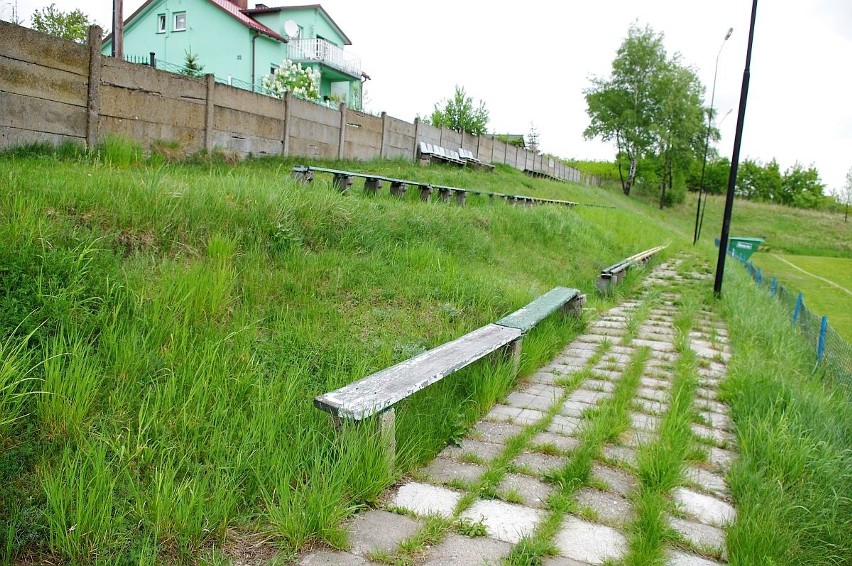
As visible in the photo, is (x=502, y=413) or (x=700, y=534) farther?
(x=502, y=413)

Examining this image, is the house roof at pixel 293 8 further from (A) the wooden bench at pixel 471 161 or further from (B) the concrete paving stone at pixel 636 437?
(B) the concrete paving stone at pixel 636 437

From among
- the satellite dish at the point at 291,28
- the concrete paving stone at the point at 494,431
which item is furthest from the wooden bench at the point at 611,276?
the satellite dish at the point at 291,28

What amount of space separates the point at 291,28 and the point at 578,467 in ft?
115

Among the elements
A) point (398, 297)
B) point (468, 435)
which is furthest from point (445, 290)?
point (468, 435)

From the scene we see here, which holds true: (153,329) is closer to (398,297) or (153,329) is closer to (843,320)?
(398,297)

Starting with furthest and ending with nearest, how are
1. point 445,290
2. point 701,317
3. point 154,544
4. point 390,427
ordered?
point 701,317
point 445,290
point 390,427
point 154,544

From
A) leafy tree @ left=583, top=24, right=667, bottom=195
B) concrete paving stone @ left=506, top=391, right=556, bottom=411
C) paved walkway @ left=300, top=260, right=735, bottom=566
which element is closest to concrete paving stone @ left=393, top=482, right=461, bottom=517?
paved walkway @ left=300, top=260, right=735, bottom=566

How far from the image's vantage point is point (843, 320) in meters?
16.9

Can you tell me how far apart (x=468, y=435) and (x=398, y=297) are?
2.05 metres

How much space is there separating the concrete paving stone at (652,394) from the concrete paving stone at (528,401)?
750 mm

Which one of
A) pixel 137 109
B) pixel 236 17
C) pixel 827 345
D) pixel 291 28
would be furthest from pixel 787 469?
pixel 291 28

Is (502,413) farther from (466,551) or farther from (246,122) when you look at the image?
(246,122)

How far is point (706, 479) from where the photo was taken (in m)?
2.98

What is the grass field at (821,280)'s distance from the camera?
1800 centimetres
